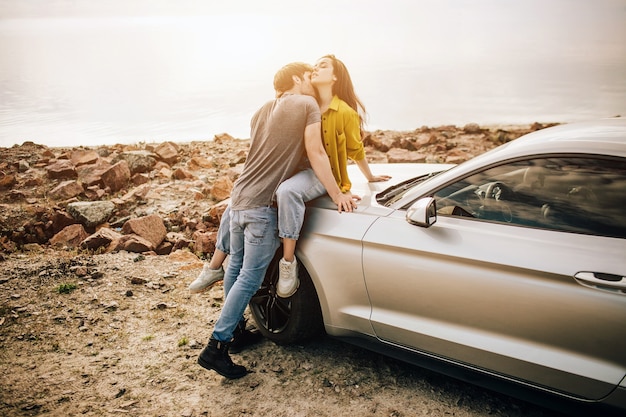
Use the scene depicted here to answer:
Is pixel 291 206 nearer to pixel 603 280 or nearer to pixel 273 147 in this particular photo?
pixel 273 147

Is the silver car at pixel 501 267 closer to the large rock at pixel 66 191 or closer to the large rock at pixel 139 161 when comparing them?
the large rock at pixel 66 191

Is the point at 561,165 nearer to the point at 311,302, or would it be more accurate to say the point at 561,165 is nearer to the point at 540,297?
the point at 540,297

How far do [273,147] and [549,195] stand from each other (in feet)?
5.19

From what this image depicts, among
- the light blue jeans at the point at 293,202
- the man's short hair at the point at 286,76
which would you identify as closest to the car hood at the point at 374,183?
the light blue jeans at the point at 293,202

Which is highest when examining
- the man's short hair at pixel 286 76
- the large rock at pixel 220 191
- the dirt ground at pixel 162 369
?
the man's short hair at pixel 286 76

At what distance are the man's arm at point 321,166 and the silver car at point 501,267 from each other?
8 cm

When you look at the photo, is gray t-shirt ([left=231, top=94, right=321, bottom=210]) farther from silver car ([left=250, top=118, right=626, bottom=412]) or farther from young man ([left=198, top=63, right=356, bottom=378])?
silver car ([left=250, top=118, right=626, bottom=412])

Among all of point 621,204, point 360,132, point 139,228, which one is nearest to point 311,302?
point 360,132

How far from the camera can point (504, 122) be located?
13977mm

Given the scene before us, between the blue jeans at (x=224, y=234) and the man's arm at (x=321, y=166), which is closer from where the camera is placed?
the man's arm at (x=321, y=166)

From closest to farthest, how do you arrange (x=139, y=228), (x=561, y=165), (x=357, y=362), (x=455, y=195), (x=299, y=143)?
(x=561, y=165), (x=455, y=195), (x=299, y=143), (x=357, y=362), (x=139, y=228)

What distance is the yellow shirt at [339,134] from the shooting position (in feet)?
10.4

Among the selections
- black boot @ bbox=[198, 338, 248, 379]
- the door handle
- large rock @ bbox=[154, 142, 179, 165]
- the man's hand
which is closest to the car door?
the door handle

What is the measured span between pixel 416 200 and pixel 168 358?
2.04 m
